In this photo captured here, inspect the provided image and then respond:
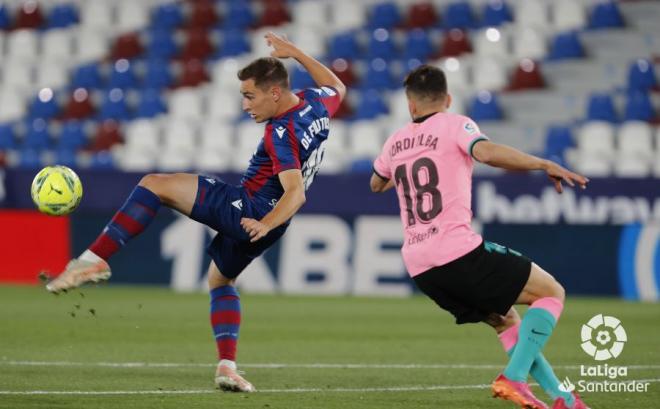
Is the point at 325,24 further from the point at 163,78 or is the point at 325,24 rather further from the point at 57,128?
the point at 57,128

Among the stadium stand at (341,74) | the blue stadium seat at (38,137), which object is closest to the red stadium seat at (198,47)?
the stadium stand at (341,74)

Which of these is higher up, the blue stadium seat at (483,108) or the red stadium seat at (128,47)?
the red stadium seat at (128,47)

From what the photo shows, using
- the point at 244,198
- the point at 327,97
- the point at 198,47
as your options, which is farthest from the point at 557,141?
the point at 244,198

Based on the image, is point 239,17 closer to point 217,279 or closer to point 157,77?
point 157,77

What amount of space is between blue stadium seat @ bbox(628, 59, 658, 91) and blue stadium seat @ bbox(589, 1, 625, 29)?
47.3 inches

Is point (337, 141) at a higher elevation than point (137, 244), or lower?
higher

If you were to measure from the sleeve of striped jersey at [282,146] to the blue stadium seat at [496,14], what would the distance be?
1473cm

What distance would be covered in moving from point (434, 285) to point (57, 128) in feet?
55.0

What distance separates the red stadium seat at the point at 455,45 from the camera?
853 inches

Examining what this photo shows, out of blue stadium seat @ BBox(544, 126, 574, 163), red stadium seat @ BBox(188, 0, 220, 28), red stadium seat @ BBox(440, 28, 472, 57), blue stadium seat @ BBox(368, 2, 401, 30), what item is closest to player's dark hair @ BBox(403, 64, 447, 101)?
blue stadium seat @ BBox(544, 126, 574, 163)

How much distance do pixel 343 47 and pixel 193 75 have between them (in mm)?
2787

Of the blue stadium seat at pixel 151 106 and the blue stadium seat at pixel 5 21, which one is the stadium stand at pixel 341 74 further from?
the blue stadium seat at pixel 5 21

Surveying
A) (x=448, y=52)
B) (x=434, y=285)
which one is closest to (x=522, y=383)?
(x=434, y=285)

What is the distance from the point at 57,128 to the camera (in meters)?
22.7
